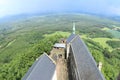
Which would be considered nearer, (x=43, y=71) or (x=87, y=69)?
(x=87, y=69)

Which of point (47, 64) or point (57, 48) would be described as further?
Result: point (57, 48)

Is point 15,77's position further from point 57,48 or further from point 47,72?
point 47,72

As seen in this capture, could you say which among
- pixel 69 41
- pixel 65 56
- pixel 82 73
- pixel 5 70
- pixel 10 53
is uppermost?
pixel 82 73

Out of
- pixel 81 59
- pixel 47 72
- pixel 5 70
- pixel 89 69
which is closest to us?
pixel 89 69

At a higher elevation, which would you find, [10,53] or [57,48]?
[57,48]

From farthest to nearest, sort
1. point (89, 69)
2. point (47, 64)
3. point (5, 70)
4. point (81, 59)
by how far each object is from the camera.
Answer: point (5, 70) → point (81, 59) → point (47, 64) → point (89, 69)

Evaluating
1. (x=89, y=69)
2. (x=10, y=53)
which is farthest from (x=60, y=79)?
(x=10, y=53)

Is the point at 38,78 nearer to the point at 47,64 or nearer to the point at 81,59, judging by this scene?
the point at 47,64

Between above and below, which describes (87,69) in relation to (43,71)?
above

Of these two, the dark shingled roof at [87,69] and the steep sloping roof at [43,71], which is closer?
the dark shingled roof at [87,69]

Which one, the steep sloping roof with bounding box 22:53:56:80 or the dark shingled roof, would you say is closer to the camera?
the dark shingled roof
